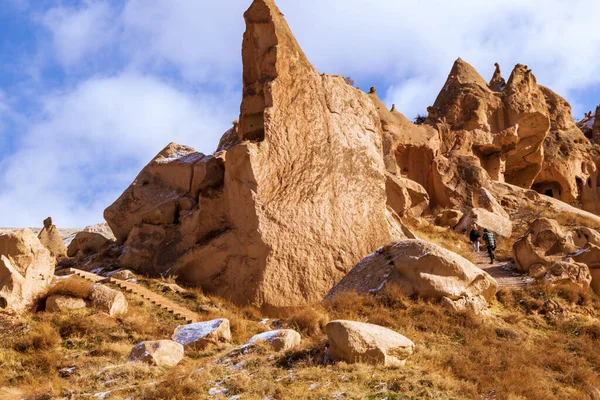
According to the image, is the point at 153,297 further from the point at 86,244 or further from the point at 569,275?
the point at 569,275

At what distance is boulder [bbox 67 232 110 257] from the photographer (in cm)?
1852

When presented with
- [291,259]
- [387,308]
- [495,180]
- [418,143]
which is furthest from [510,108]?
[387,308]

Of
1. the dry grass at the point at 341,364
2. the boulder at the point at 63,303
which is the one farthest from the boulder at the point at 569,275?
the boulder at the point at 63,303

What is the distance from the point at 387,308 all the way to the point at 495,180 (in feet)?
62.2

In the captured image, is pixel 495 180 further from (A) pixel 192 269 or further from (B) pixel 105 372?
(B) pixel 105 372

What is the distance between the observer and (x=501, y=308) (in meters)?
12.3

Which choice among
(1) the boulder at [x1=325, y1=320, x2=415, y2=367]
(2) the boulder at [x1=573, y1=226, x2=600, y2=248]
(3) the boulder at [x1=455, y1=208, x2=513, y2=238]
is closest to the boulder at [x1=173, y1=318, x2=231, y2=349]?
(1) the boulder at [x1=325, y1=320, x2=415, y2=367]

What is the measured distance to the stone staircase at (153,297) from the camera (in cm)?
1252

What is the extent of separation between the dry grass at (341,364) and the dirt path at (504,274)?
3.35 ft

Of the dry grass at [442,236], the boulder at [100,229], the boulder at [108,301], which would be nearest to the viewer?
the boulder at [108,301]

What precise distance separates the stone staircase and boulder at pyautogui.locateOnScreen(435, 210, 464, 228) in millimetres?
12458

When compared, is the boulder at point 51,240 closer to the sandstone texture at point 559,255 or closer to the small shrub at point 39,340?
the small shrub at point 39,340

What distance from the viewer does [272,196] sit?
584 inches

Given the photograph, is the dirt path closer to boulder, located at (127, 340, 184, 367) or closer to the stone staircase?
the stone staircase
